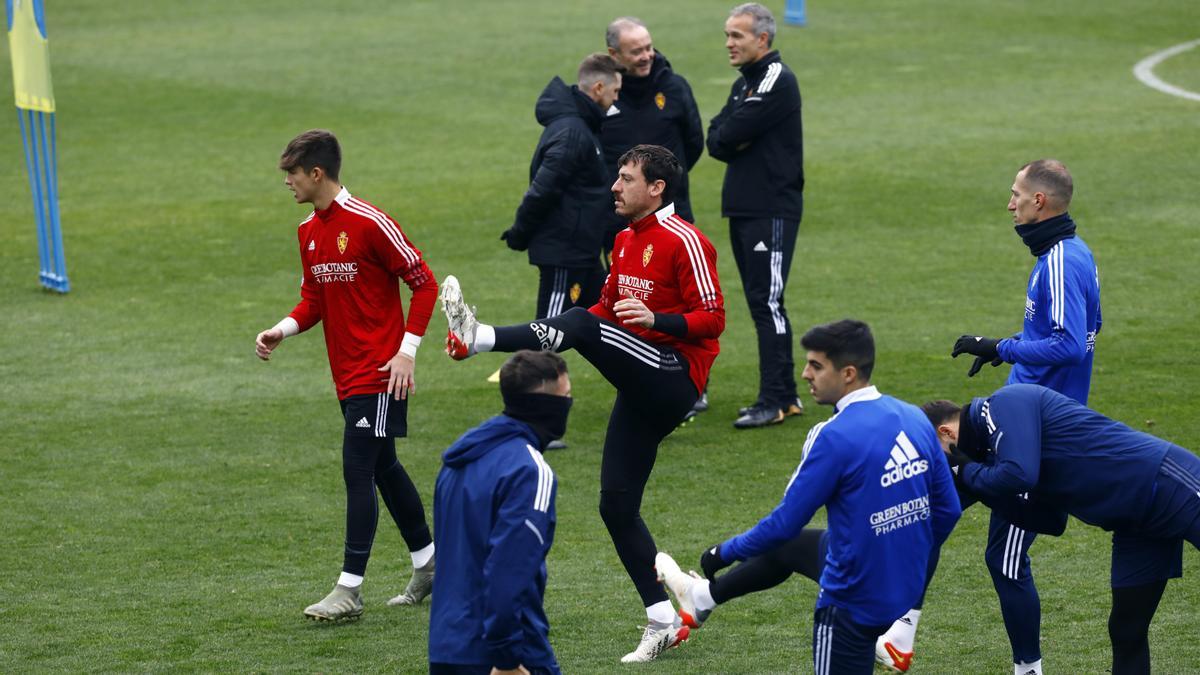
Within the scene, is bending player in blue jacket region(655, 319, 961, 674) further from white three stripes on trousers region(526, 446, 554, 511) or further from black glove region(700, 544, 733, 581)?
white three stripes on trousers region(526, 446, 554, 511)

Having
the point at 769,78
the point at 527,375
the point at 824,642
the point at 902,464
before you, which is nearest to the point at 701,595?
the point at 824,642

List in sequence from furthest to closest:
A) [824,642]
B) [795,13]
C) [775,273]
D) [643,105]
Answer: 1. [795,13]
2. [643,105]
3. [775,273]
4. [824,642]

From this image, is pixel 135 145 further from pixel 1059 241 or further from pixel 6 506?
pixel 1059 241

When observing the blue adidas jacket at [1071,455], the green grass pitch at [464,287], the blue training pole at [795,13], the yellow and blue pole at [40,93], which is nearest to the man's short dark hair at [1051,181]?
the blue adidas jacket at [1071,455]

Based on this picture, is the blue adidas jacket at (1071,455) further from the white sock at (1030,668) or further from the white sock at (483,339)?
the white sock at (483,339)

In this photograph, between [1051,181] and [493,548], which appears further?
[1051,181]

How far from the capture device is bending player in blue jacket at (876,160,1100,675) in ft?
20.3

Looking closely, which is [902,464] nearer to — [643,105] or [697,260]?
[697,260]

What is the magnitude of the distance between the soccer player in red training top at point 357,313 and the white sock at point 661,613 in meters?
1.33

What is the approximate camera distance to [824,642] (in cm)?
525

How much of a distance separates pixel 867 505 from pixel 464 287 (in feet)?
30.5

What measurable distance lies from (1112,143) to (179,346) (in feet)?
37.9

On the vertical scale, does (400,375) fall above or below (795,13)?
above

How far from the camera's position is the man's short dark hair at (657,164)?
674 cm
